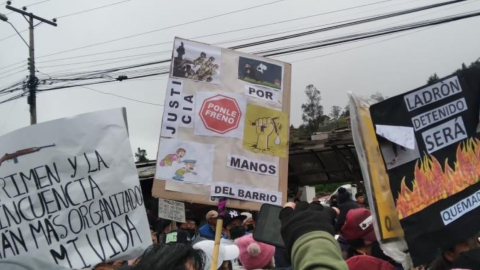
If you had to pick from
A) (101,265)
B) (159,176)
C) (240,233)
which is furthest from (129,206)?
(240,233)

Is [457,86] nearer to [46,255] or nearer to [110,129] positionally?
[110,129]

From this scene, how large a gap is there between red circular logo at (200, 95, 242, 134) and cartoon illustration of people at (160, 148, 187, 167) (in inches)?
9.9

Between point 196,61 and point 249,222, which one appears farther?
point 249,222

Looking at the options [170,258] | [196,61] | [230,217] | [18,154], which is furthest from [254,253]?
[230,217]

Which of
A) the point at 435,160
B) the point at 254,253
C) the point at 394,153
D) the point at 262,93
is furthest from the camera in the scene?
the point at 254,253

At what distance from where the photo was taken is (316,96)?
58812 mm

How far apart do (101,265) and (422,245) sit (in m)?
1.62

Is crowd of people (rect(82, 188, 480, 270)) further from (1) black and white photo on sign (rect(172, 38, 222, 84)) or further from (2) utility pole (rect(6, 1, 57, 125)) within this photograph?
(2) utility pole (rect(6, 1, 57, 125))

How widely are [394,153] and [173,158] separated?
5.61ft

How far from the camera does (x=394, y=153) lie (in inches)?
96.6

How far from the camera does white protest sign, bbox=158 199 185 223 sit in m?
7.30

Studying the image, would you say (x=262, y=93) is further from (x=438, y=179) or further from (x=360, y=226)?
(x=438, y=179)

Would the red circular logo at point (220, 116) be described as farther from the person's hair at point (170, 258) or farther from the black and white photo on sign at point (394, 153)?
the person's hair at point (170, 258)

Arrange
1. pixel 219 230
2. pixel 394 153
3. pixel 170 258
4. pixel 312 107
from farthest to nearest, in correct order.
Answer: pixel 312 107 → pixel 219 230 → pixel 394 153 → pixel 170 258
